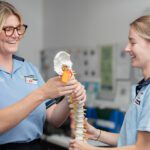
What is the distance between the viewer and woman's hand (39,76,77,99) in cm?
131

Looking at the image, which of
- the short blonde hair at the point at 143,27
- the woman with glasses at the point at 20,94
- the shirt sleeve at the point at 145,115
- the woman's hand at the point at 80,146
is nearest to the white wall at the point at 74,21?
the short blonde hair at the point at 143,27

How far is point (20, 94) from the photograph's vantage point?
4.97 ft

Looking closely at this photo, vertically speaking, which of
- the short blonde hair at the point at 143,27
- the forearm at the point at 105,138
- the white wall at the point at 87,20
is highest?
the white wall at the point at 87,20

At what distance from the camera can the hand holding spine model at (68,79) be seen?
1298 mm

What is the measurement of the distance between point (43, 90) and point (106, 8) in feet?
7.15

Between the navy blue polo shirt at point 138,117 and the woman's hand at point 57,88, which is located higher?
the woman's hand at point 57,88

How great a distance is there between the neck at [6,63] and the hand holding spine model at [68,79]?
1.14 ft

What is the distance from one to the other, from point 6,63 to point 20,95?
19 centimetres

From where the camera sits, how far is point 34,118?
5.15 feet

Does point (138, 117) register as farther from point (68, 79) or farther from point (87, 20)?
point (87, 20)

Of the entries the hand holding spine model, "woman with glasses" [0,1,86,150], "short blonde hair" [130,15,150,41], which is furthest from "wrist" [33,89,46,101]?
"short blonde hair" [130,15,150,41]

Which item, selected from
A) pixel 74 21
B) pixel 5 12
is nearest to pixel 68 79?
pixel 5 12

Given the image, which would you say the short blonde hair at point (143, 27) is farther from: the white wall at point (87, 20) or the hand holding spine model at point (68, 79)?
the white wall at point (87, 20)

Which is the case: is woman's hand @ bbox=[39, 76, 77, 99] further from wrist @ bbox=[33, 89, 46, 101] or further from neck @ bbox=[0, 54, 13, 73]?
neck @ bbox=[0, 54, 13, 73]
